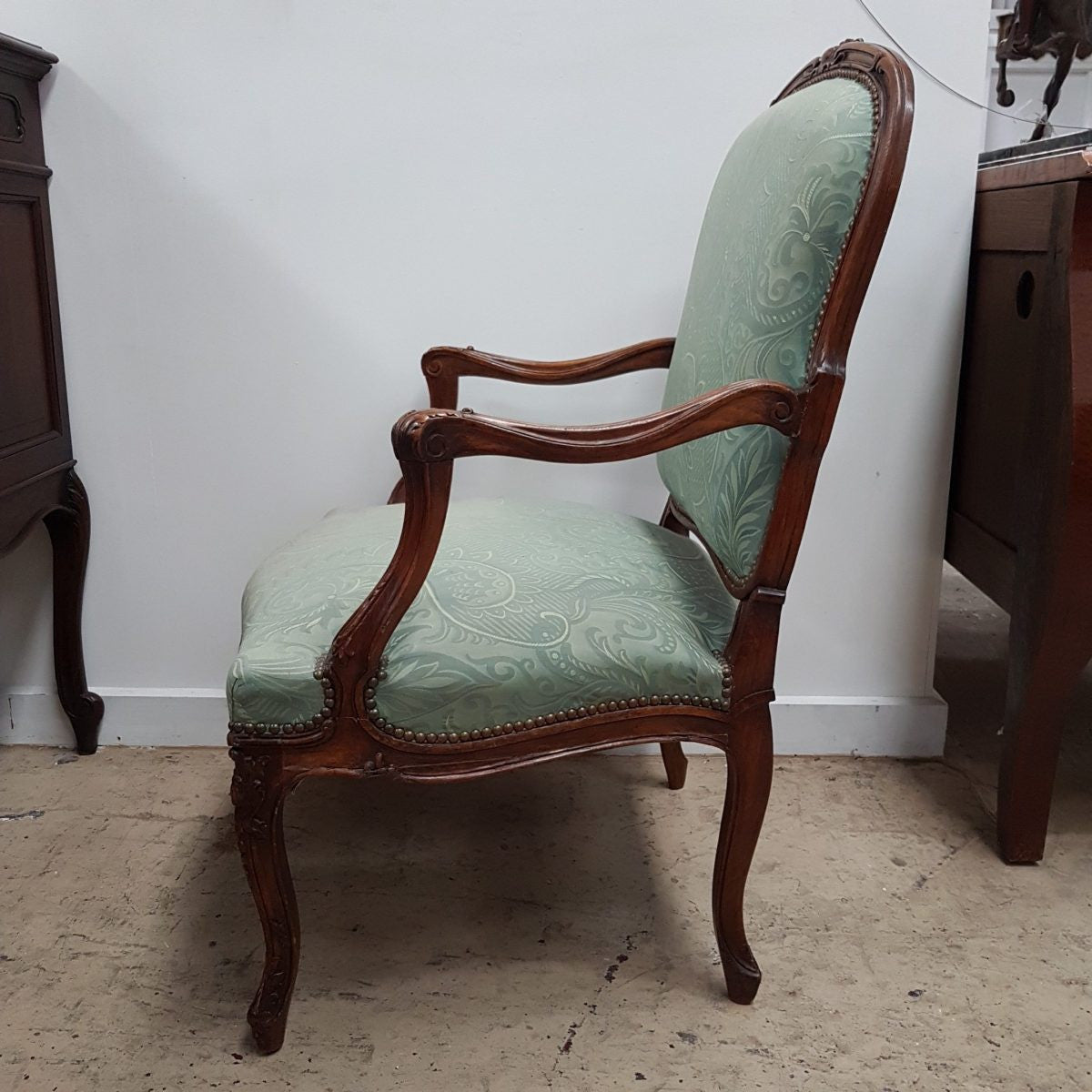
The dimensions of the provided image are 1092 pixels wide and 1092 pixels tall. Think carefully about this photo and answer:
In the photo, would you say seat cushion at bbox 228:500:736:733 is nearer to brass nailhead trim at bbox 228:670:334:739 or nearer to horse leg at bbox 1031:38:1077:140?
brass nailhead trim at bbox 228:670:334:739

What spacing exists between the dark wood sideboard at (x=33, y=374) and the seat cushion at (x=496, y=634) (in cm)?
57

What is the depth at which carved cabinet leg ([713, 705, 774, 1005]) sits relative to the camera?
48.3 inches

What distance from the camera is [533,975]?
1.35m

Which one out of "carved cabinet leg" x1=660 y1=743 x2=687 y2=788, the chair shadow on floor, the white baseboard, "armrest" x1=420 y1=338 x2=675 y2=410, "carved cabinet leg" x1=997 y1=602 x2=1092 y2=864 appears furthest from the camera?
the white baseboard

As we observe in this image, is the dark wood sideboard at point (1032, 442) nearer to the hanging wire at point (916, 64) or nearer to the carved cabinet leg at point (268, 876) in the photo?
the hanging wire at point (916, 64)

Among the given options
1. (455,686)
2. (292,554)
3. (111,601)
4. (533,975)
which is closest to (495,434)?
(455,686)

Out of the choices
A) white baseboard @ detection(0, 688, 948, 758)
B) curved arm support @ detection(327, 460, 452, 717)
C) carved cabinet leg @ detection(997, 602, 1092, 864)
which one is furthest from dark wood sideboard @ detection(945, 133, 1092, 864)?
curved arm support @ detection(327, 460, 452, 717)

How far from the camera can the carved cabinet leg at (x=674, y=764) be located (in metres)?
1.78

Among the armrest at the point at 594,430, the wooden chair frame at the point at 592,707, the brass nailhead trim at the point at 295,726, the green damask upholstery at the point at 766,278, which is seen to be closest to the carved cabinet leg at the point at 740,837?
the wooden chair frame at the point at 592,707

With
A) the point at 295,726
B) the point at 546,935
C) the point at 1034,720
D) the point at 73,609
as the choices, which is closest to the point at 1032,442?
the point at 1034,720

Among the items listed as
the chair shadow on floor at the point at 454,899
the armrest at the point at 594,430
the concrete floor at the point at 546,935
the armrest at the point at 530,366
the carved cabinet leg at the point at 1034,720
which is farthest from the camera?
the armrest at the point at 530,366

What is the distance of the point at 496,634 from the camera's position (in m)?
1.13

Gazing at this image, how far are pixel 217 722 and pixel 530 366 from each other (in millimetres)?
904

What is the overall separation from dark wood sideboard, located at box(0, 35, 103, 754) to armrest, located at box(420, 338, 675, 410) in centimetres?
63
